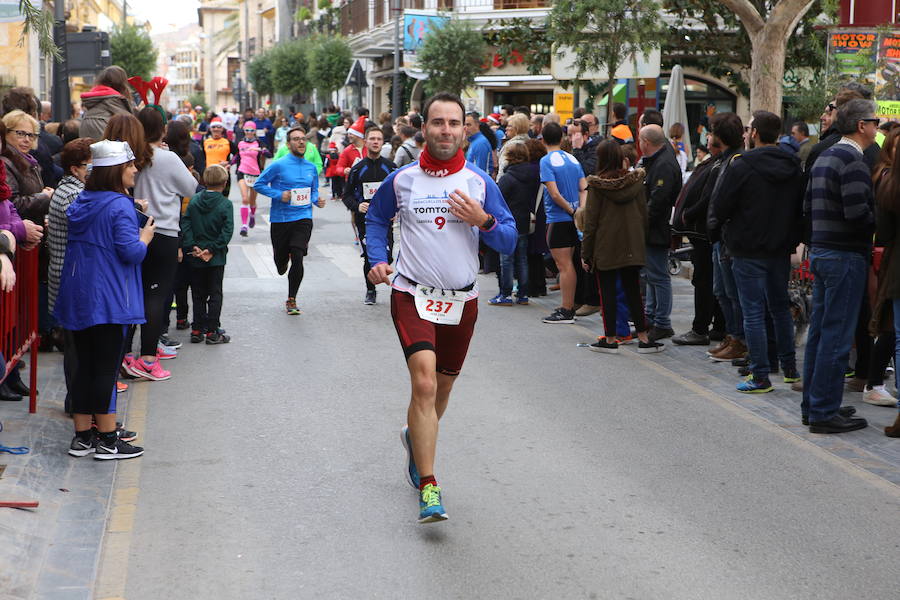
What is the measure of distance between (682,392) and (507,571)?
13.7 feet

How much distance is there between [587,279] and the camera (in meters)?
12.9

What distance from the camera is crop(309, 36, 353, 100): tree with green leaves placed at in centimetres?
5084

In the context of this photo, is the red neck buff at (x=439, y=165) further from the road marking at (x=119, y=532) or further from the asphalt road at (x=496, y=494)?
the road marking at (x=119, y=532)

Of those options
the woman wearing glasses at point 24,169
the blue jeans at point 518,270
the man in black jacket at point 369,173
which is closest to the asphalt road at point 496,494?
the woman wearing glasses at point 24,169

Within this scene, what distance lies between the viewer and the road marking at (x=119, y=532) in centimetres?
483

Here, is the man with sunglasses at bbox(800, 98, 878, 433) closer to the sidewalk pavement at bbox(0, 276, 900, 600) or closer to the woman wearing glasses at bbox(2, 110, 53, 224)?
the sidewalk pavement at bbox(0, 276, 900, 600)

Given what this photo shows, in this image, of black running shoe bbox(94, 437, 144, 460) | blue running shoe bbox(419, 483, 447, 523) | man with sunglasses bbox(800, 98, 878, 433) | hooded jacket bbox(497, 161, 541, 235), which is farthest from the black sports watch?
hooded jacket bbox(497, 161, 541, 235)

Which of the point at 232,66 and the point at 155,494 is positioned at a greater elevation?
the point at 232,66

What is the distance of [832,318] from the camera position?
7.51m

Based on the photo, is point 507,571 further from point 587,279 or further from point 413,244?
point 587,279

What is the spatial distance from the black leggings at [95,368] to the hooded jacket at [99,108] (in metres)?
3.31

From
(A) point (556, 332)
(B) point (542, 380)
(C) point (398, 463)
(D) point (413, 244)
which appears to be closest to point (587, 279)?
(A) point (556, 332)

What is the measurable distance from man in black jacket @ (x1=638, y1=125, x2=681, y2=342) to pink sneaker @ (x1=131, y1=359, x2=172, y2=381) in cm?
430

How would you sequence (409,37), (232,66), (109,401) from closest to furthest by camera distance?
(109,401) < (409,37) < (232,66)
